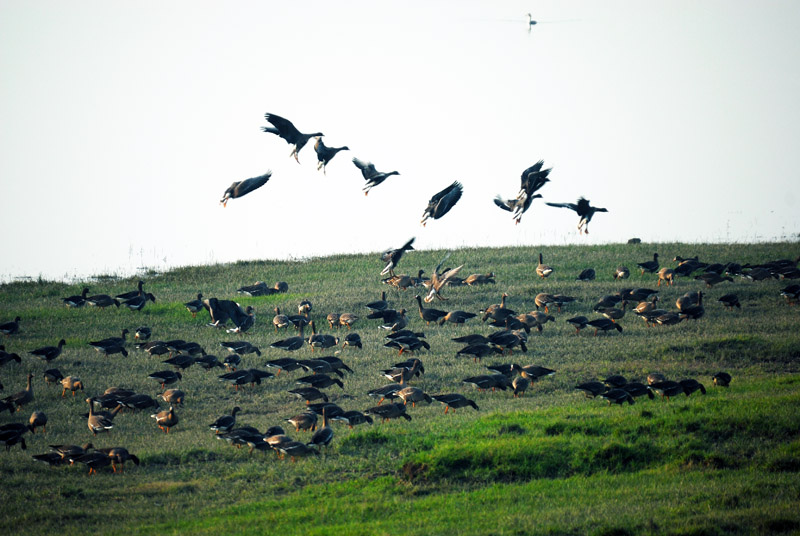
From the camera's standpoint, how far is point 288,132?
67.1 ft

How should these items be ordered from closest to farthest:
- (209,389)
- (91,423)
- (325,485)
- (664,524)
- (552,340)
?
(664,524) < (325,485) < (91,423) < (209,389) < (552,340)

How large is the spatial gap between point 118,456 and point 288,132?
30.0ft

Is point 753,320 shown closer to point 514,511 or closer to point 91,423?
point 514,511

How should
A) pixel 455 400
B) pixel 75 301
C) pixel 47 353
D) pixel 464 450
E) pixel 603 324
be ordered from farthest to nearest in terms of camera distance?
pixel 75 301 → pixel 603 324 → pixel 47 353 → pixel 455 400 → pixel 464 450

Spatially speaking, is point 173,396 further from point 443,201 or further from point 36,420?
point 443,201

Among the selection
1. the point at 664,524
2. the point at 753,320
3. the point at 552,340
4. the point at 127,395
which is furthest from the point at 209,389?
the point at 753,320

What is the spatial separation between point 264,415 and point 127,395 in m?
3.31

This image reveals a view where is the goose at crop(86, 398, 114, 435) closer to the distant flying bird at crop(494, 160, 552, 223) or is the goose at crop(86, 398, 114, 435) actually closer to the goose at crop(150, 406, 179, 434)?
the goose at crop(150, 406, 179, 434)

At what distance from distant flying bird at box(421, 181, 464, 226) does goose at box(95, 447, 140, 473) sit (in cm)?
839

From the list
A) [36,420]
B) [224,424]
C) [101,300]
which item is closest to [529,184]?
[224,424]

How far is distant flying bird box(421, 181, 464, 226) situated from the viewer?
754 inches

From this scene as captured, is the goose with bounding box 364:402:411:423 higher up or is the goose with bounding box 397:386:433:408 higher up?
the goose with bounding box 397:386:433:408

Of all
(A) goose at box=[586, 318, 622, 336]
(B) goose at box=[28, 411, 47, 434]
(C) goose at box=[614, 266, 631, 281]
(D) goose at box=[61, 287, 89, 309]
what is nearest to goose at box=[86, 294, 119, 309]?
(D) goose at box=[61, 287, 89, 309]

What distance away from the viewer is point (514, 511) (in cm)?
1228
